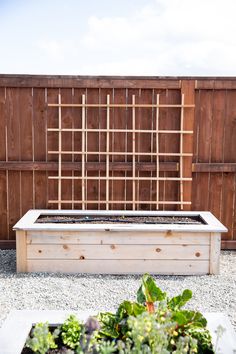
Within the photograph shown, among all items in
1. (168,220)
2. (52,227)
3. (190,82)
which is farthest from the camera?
Result: (190,82)

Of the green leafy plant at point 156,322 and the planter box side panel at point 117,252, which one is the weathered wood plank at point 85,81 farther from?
the green leafy plant at point 156,322

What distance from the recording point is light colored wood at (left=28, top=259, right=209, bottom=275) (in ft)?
12.5

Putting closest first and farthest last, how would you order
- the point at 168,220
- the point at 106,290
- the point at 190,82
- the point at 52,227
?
the point at 106,290 < the point at 52,227 < the point at 168,220 < the point at 190,82

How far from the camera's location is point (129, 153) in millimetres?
4551

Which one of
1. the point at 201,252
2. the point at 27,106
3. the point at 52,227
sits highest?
the point at 27,106

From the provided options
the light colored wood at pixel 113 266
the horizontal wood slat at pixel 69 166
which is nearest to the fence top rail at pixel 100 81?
the horizontal wood slat at pixel 69 166

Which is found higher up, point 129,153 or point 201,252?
point 129,153

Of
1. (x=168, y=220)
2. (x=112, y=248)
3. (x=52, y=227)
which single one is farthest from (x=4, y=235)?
(x=168, y=220)

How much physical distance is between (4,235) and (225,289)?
253 cm

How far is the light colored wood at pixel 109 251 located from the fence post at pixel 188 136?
0.96m

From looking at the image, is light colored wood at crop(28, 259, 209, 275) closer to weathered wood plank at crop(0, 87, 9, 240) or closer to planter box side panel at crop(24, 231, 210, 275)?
planter box side panel at crop(24, 231, 210, 275)

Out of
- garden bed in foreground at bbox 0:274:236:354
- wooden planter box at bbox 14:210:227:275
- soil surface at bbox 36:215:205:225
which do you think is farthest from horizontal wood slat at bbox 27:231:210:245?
garden bed in foreground at bbox 0:274:236:354

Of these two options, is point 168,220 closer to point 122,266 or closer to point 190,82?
point 122,266

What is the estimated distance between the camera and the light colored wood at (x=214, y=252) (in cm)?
378
